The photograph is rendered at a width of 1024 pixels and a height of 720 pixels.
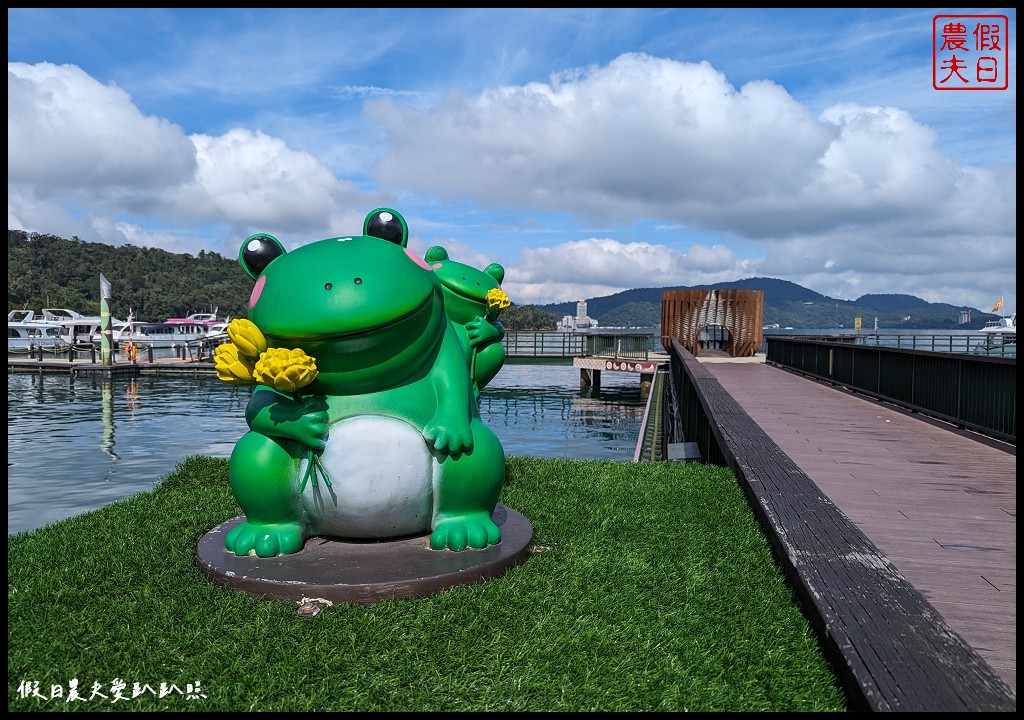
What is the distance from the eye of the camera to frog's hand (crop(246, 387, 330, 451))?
3.79 m

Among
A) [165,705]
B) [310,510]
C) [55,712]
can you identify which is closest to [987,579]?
[310,510]

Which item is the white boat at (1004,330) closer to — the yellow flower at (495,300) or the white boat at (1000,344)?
the white boat at (1000,344)

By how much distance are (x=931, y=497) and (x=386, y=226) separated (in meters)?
4.76

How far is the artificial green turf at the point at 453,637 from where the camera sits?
8.78ft

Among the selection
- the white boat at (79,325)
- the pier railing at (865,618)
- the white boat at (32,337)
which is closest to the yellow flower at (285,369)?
the pier railing at (865,618)

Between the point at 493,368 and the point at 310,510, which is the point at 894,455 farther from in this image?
the point at 310,510

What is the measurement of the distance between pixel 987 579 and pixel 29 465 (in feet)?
51.0

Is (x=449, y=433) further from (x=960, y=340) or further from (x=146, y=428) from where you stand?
(x=960, y=340)

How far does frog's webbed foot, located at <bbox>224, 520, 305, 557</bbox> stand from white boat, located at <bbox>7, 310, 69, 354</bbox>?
1833 inches

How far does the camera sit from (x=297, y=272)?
3748mm

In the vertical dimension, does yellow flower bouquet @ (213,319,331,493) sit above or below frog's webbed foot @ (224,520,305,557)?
above

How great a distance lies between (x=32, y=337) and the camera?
48656 mm

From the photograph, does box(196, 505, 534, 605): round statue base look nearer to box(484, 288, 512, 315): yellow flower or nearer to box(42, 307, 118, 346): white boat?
box(484, 288, 512, 315): yellow flower

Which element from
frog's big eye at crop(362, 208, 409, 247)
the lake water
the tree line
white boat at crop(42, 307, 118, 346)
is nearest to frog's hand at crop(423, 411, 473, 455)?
frog's big eye at crop(362, 208, 409, 247)
